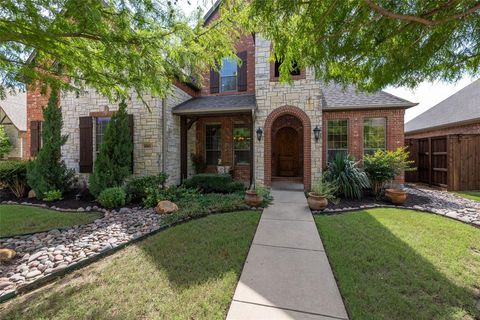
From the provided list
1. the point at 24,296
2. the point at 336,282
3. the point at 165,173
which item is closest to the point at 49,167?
the point at 165,173

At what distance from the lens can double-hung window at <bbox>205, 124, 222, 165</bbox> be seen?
10414mm

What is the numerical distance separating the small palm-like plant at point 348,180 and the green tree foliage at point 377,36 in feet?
12.0

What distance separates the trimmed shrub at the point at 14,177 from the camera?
762 cm

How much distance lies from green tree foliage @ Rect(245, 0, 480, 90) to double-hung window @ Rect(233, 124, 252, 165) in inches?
246

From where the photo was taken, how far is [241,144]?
1013cm

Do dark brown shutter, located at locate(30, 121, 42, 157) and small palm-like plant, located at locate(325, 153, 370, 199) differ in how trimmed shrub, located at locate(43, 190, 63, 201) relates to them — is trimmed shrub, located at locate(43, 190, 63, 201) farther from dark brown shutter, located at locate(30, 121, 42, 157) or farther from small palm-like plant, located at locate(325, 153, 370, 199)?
small palm-like plant, located at locate(325, 153, 370, 199)

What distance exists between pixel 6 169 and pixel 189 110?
22.9ft

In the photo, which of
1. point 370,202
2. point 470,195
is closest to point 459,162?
point 470,195

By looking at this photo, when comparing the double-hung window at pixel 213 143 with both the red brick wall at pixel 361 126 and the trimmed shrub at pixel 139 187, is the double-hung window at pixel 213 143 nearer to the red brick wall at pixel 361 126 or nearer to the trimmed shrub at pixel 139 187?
the trimmed shrub at pixel 139 187

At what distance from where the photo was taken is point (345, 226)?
469cm

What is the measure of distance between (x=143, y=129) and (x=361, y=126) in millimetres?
8574

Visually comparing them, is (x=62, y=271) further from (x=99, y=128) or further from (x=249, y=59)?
(x=249, y=59)

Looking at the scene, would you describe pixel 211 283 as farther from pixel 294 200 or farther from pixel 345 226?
pixel 294 200

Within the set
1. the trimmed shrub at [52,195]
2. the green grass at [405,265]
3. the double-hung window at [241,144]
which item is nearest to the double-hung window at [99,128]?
the trimmed shrub at [52,195]
